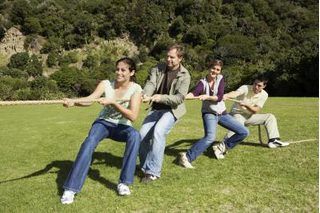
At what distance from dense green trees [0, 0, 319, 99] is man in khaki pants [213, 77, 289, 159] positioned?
7536cm

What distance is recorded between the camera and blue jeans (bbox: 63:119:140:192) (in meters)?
7.03

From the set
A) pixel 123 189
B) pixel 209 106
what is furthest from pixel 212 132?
pixel 123 189

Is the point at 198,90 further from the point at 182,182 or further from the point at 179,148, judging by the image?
the point at 179,148

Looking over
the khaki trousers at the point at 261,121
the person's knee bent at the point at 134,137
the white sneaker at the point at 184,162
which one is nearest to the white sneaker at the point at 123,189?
the person's knee bent at the point at 134,137

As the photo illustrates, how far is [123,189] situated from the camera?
718 cm

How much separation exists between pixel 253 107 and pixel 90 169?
11.8 feet

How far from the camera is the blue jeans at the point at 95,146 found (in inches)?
277

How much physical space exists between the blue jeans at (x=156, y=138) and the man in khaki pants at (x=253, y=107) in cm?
188

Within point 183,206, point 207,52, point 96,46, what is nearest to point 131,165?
point 183,206

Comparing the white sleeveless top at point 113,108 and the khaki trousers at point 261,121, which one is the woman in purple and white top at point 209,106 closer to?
the khaki trousers at point 261,121

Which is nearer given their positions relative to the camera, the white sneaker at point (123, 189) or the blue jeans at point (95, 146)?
the blue jeans at point (95, 146)

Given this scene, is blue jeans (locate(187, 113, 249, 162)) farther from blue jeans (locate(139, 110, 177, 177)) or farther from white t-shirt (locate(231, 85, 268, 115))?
blue jeans (locate(139, 110, 177, 177))

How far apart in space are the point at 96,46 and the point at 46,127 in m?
111

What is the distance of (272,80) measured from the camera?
5644 cm
